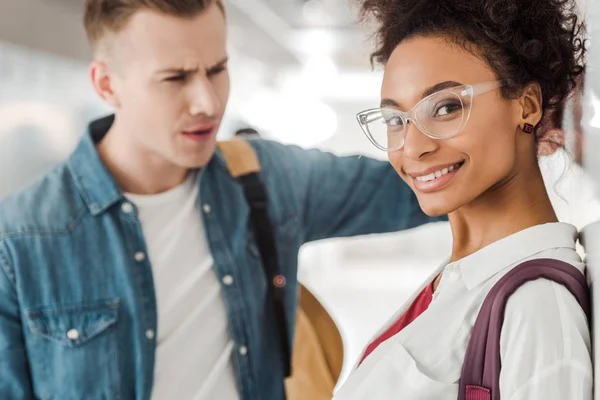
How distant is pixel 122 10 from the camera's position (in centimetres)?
107

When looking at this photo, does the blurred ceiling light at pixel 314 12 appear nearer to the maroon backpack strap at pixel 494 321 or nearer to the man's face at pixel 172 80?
the man's face at pixel 172 80

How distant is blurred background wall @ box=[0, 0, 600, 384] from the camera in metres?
1.33

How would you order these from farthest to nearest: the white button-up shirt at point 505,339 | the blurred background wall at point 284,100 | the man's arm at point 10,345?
the blurred background wall at point 284,100 < the man's arm at point 10,345 < the white button-up shirt at point 505,339

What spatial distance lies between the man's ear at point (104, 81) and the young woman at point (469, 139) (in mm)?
638

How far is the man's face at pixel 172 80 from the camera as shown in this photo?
1069 millimetres

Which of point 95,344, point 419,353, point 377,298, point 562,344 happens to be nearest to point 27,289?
point 95,344

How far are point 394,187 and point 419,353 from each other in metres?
0.60

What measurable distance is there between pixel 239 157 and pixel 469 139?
700 mm

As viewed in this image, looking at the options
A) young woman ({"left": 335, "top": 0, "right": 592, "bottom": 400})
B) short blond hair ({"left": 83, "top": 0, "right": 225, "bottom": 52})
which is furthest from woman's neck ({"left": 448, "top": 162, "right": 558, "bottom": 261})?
short blond hair ({"left": 83, "top": 0, "right": 225, "bottom": 52})

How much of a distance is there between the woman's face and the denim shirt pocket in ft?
2.11

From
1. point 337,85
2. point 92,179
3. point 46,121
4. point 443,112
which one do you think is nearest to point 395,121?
point 443,112

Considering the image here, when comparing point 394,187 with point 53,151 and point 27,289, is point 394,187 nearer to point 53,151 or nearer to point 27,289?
point 27,289

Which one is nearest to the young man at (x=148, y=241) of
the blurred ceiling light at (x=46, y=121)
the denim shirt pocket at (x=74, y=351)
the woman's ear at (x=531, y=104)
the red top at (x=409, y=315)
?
the denim shirt pocket at (x=74, y=351)

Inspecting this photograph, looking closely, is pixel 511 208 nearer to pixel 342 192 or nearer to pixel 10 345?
pixel 342 192
